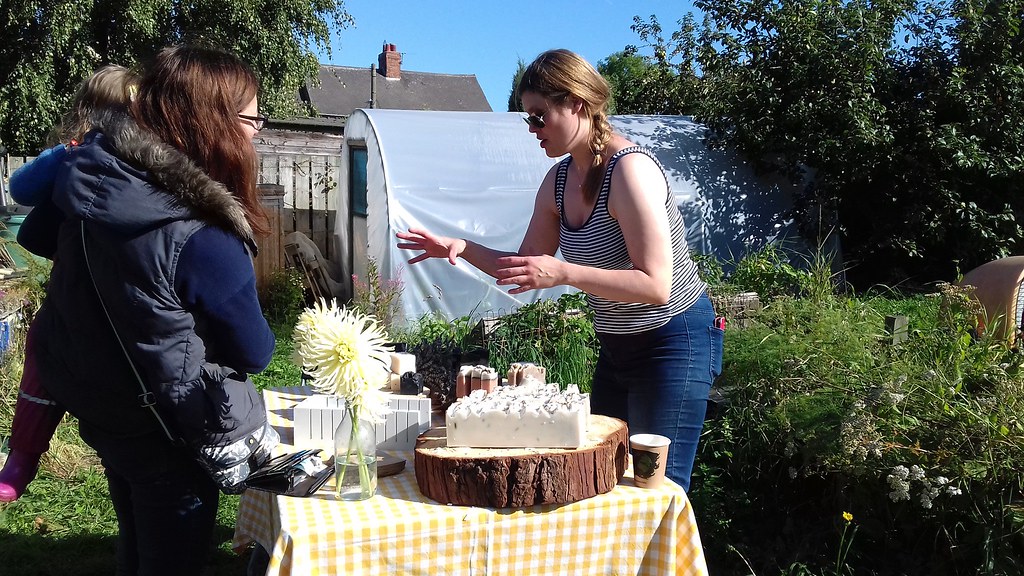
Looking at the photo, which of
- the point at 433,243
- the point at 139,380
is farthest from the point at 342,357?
the point at 433,243

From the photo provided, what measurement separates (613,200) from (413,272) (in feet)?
16.7

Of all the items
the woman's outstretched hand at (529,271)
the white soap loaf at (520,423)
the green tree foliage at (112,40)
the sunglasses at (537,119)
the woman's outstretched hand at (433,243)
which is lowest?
the white soap loaf at (520,423)

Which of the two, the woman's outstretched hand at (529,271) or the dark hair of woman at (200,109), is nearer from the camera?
the dark hair of woman at (200,109)

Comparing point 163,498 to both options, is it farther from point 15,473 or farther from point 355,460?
point 15,473

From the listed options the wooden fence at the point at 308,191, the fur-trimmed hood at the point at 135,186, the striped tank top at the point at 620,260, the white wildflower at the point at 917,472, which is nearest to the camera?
the fur-trimmed hood at the point at 135,186

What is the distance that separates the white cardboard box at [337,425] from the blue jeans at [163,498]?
1.16 ft

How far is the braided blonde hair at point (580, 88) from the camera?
206 centimetres

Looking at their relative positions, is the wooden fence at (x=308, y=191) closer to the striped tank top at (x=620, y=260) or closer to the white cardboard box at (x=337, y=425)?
the white cardboard box at (x=337, y=425)

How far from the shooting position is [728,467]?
3.51 metres

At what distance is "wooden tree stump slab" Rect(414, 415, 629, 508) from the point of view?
176 centimetres

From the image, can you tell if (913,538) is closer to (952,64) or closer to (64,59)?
(952,64)

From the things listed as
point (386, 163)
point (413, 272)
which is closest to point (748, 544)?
point (413, 272)

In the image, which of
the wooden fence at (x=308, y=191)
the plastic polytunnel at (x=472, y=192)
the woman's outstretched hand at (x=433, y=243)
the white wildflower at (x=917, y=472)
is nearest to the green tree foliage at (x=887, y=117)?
the plastic polytunnel at (x=472, y=192)

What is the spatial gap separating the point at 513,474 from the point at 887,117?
7.81 meters
